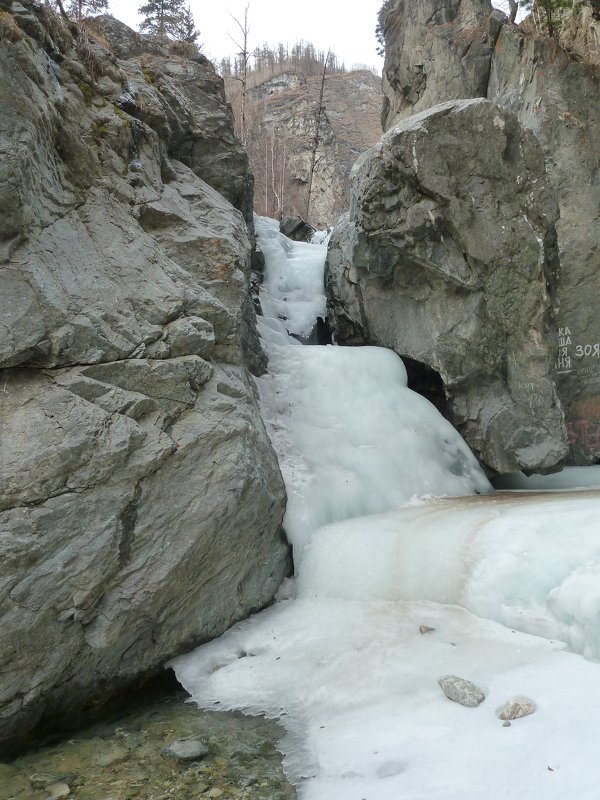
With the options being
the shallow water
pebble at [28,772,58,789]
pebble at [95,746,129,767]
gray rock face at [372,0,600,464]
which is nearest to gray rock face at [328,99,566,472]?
gray rock face at [372,0,600,464]

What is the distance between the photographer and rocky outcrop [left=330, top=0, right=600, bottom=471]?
710 centimetres

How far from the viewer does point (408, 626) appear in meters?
3.88

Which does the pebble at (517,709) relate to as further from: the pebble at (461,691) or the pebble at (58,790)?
the pebble at (58,790)

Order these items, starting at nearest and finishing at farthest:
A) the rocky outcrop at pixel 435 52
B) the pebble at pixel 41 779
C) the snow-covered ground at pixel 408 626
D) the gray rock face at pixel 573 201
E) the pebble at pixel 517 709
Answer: the snow-covered ground at pixel 408 626, the pebble at pixel 517 709, the pebble at pixel 41 779, the gray rock face at pixel 573 201, the rocky outcrop at pixel 435 52

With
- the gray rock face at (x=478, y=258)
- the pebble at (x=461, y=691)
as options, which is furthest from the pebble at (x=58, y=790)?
the gray rock face at (x=478, y=258)

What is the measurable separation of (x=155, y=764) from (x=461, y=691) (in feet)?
5.46

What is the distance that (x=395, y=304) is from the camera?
7914 millimetres

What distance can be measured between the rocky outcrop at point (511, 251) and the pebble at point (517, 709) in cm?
485

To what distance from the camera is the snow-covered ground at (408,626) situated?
246cm

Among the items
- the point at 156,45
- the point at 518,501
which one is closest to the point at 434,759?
the point at 518,501

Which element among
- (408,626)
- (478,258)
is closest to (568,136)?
(478,258)

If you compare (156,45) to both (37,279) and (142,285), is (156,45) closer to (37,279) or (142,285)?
(142,285)

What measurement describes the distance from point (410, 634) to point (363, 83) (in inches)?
1974

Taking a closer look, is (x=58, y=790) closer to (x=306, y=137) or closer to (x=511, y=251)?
(x=511, y=251)
